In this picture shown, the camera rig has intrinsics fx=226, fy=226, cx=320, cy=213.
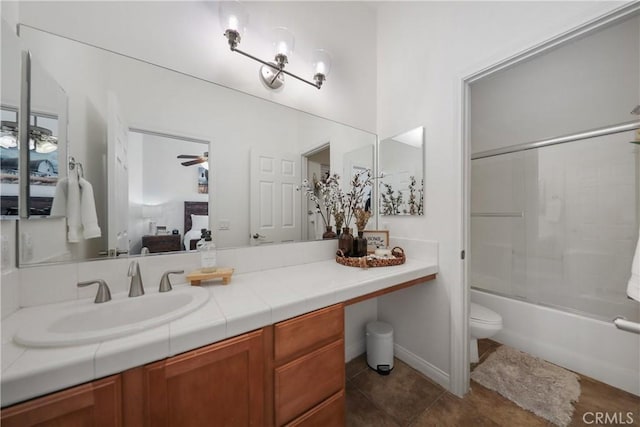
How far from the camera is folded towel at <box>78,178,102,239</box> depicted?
975 mm

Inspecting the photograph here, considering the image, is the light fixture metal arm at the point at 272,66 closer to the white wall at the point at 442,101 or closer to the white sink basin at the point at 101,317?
the white wall at the point at 442,101

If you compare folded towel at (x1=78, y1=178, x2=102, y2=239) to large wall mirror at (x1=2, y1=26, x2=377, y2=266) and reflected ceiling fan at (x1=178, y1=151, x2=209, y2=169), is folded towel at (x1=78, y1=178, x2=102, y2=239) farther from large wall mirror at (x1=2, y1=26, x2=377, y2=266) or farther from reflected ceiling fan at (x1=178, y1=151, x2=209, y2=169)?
reflected ceiling fan at (x1=178, y1=151, x2=209, y2=169)

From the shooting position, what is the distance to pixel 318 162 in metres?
1.68

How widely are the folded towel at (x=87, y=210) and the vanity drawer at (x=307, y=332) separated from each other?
912 mm

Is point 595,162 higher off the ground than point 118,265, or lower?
higher

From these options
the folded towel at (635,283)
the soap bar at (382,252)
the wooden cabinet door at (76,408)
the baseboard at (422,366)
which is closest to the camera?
the wooden cabinet door at (76,408)

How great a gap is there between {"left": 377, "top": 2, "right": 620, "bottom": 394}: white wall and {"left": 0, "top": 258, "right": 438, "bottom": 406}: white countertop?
42 cm

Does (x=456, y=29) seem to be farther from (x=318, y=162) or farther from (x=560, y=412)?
(x=560, y=412)

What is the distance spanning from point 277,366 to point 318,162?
4.18ft

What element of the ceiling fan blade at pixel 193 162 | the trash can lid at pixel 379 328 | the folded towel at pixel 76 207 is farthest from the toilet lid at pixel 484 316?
the folded towel at pixel 76 207

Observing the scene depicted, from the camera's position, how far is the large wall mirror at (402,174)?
1.66 m

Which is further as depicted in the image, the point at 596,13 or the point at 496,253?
the point at 496,253

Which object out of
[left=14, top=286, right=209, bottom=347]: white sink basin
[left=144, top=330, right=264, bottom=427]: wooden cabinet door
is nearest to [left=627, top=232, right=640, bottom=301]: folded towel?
[left=144, top=330, right=264, bottom=427]: wooden cabinet door

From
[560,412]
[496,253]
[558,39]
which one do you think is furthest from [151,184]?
[496,253]
